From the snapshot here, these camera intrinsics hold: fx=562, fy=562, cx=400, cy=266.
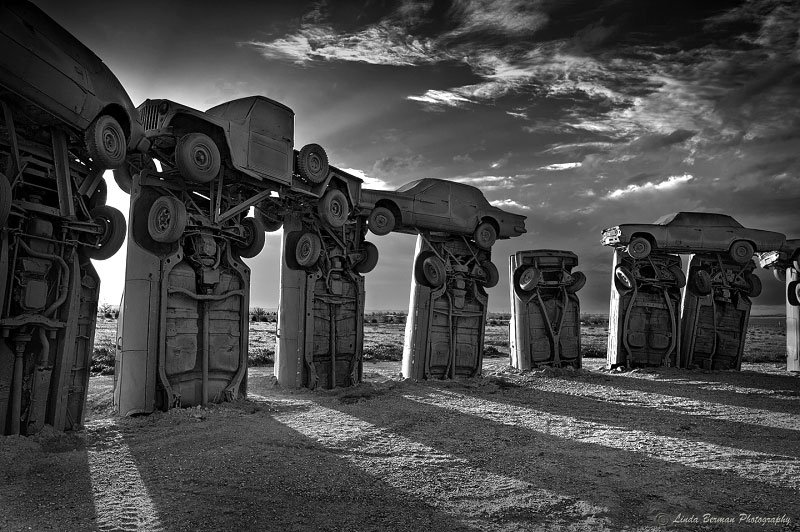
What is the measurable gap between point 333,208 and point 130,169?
4972mm

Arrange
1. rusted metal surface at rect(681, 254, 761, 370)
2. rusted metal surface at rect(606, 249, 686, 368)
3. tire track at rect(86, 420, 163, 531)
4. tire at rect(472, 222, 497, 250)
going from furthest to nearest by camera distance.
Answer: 1. rusted metal surface at rect(681, 254, 761, 370)
2. rusted metal surface at rect(606, 249, 686, 368)
3. tire at rect(472, 222, 497, 250)
4. tire track at rect(86, 420, 163, 531)

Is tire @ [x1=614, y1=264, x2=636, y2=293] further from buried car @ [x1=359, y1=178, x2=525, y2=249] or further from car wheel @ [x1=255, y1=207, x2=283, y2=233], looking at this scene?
car wheel @ [x1=255, y1=207, x2=283, y2=233]

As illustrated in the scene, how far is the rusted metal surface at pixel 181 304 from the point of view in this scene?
9.77m

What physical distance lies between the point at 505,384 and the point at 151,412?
954cm

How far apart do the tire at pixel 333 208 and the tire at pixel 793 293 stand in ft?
59.4

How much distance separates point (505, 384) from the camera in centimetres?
1585

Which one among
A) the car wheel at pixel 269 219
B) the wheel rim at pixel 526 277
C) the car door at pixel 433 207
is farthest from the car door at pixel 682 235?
the car wheel at pixel 269 219

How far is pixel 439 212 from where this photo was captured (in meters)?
17.1

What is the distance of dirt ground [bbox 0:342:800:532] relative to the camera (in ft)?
17.8

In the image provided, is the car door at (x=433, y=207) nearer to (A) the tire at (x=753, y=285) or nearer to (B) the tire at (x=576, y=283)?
(B) the tire at (x=576, y=283)

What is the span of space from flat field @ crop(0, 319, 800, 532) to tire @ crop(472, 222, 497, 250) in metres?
6.65

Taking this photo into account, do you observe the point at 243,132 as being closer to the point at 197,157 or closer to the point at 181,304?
the point at 197,157

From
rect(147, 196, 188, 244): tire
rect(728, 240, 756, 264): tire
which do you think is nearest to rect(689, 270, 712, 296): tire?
rect(728, 240, 756, 264): tire

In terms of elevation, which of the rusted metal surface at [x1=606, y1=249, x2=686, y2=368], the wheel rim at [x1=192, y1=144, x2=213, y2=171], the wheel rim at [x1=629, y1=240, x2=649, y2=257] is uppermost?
the wheel rim at [x1=192, y1=144, x2=213, y2=171]
